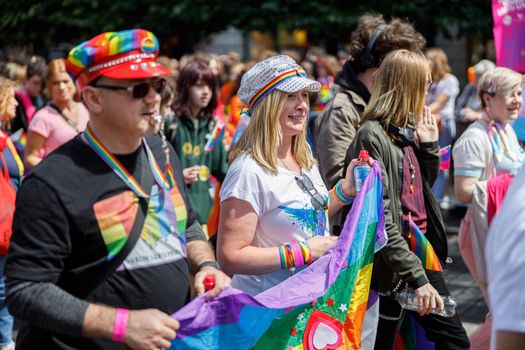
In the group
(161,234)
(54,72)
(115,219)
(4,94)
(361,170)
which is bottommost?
(54,72)

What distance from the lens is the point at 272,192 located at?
148 inches

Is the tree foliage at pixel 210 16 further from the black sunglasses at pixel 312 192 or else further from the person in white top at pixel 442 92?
the black sunglasses at pixel 312 192

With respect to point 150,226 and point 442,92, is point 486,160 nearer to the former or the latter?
point 150,226

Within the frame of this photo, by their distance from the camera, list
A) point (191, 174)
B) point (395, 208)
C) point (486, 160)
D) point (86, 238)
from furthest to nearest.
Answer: point (191, 174), point (486, 160), point (395, 208), point (86, 238)

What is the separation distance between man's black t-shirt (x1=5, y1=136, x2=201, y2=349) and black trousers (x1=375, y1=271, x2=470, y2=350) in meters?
1.74

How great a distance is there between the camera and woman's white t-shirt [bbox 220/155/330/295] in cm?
376

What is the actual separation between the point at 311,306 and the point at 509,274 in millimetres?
1809

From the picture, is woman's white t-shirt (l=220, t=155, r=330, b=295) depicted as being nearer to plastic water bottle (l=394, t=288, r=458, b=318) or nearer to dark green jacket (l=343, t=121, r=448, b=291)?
dark green jacket (l=343, t=121, r=448, b=291)

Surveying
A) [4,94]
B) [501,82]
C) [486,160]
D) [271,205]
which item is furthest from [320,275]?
[4,94]

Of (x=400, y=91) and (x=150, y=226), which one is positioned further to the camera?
(x=400, y=91)

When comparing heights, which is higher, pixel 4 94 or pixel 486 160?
pixel 4 94

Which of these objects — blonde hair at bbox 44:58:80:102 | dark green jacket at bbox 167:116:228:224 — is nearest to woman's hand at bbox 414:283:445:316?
dark green jacket at bbox 167:116:228:224

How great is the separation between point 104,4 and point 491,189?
16.4 metres

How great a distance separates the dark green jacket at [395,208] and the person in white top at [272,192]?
402 mm
